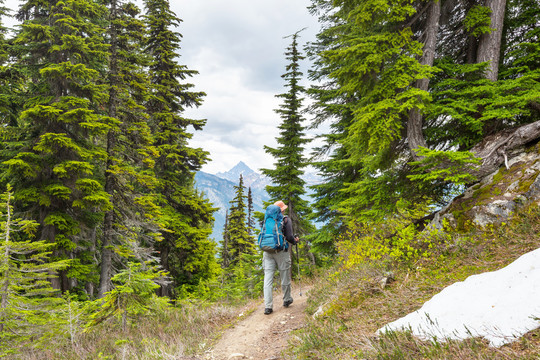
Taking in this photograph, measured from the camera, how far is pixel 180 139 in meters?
16.7

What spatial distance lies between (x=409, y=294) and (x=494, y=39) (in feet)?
21.1

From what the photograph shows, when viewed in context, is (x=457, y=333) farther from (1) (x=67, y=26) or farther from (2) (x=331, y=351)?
(1) (x=67, y=26)

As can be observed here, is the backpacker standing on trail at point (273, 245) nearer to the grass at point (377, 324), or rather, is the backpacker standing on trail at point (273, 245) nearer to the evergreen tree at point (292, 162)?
the grass at point (377, 324)

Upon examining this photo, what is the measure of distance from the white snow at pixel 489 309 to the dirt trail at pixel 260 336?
2.51m

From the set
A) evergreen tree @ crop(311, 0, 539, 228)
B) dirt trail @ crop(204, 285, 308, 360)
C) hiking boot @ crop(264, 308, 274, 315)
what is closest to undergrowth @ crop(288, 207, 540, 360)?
dirt trail @ crop(204, 285, 308, 360)

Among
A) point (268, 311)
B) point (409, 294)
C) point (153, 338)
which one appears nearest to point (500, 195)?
point (409, 294)

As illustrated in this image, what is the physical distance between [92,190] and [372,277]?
39.0 ft

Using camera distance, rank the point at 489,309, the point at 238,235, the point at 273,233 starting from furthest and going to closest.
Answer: the point at 238,235
the point at 273,233
the point at 489,309

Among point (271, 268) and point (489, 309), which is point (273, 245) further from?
point (489, 309)

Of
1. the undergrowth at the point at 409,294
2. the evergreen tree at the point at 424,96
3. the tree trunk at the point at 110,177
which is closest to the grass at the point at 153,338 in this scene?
the undergrowth at the point at 409,294

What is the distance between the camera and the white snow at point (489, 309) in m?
2.47

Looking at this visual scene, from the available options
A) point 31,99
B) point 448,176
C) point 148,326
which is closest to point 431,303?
point 448,176

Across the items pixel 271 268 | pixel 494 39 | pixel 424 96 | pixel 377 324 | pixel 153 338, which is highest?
pixel 494 39

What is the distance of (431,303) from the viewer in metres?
3.43
